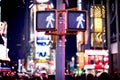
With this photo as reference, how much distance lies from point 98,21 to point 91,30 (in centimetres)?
183

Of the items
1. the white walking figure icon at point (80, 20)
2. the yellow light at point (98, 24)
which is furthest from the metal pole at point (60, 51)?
the yellow light at point (98, 24)

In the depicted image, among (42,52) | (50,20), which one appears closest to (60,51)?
(50,20)

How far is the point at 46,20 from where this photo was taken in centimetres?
955

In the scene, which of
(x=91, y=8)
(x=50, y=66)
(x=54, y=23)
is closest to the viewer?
(x=54, y=23)

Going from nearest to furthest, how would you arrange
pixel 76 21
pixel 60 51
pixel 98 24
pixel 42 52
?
pixel 76 21 → pixel 60 51 → pixel 98 24 → pixel 42 52

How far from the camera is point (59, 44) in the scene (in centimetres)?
1003

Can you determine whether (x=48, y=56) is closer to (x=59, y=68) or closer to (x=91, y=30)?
(x=91, y=30)

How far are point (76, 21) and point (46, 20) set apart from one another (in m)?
0.81

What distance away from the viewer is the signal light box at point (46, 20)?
31.3ft

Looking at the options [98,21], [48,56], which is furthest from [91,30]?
[48,56]

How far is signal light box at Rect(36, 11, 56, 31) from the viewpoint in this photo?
953 cm

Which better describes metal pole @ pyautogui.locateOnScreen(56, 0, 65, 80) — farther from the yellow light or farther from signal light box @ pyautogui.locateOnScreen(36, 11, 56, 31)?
the yellow light

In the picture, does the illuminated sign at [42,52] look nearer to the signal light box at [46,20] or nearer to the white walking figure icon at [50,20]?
the signal light box at [46,20]

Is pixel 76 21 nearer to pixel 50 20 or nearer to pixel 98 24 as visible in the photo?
pixel 50 20
